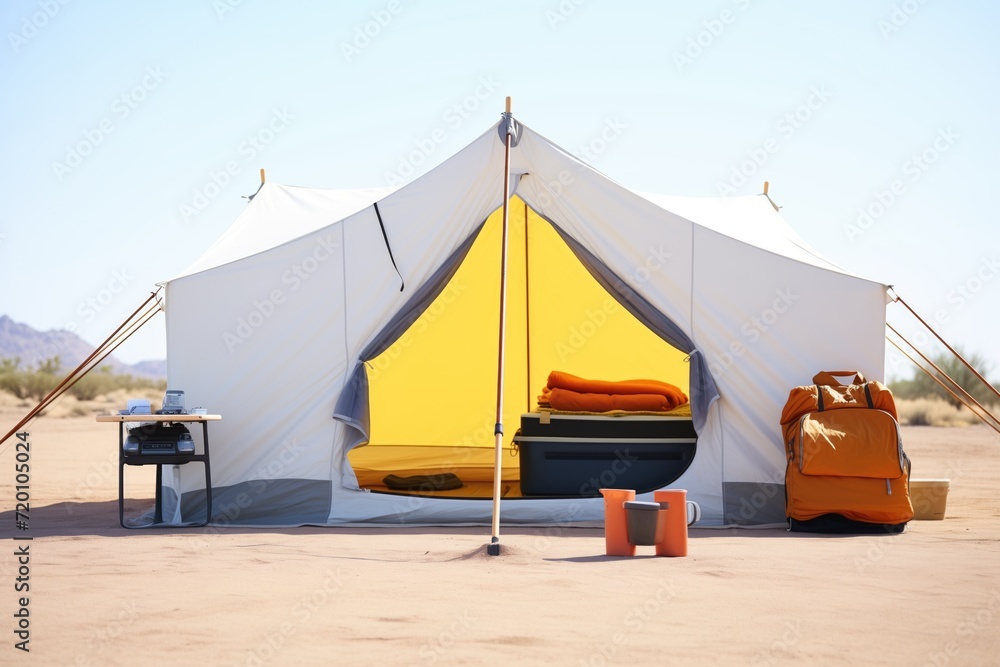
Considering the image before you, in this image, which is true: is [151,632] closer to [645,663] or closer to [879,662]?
[645,663]

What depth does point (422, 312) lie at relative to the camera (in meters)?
5.52

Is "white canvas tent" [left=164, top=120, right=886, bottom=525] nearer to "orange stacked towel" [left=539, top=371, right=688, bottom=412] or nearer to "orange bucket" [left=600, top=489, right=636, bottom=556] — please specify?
"orange stacked towel" [left=539, top=371, right=688, bottom=412]

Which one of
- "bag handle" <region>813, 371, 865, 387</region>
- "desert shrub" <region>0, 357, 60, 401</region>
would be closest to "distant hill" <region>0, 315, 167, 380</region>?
"desert shrub" <region>0, 357, 60, 401</region>

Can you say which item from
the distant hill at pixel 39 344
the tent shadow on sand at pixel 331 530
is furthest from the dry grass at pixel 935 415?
the distant hill at pixel 39 344

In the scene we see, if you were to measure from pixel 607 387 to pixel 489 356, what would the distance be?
1628 mm

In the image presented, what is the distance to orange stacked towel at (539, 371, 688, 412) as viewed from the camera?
6047 millimetres

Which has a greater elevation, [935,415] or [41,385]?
[41,385]

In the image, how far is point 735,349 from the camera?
5.47 meters

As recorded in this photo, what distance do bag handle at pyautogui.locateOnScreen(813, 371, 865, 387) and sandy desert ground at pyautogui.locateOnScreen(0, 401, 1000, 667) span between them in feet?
2.58

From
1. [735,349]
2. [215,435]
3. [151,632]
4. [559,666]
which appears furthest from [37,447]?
[559,666]

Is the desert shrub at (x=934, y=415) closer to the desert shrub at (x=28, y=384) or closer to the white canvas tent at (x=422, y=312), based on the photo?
the white canvas tent at (x=422, y=312)

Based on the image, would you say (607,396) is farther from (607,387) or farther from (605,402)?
(607,387)

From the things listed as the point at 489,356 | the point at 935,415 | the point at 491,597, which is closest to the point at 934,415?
the point at 935,415

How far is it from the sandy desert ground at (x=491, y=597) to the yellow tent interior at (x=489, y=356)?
2.35m
